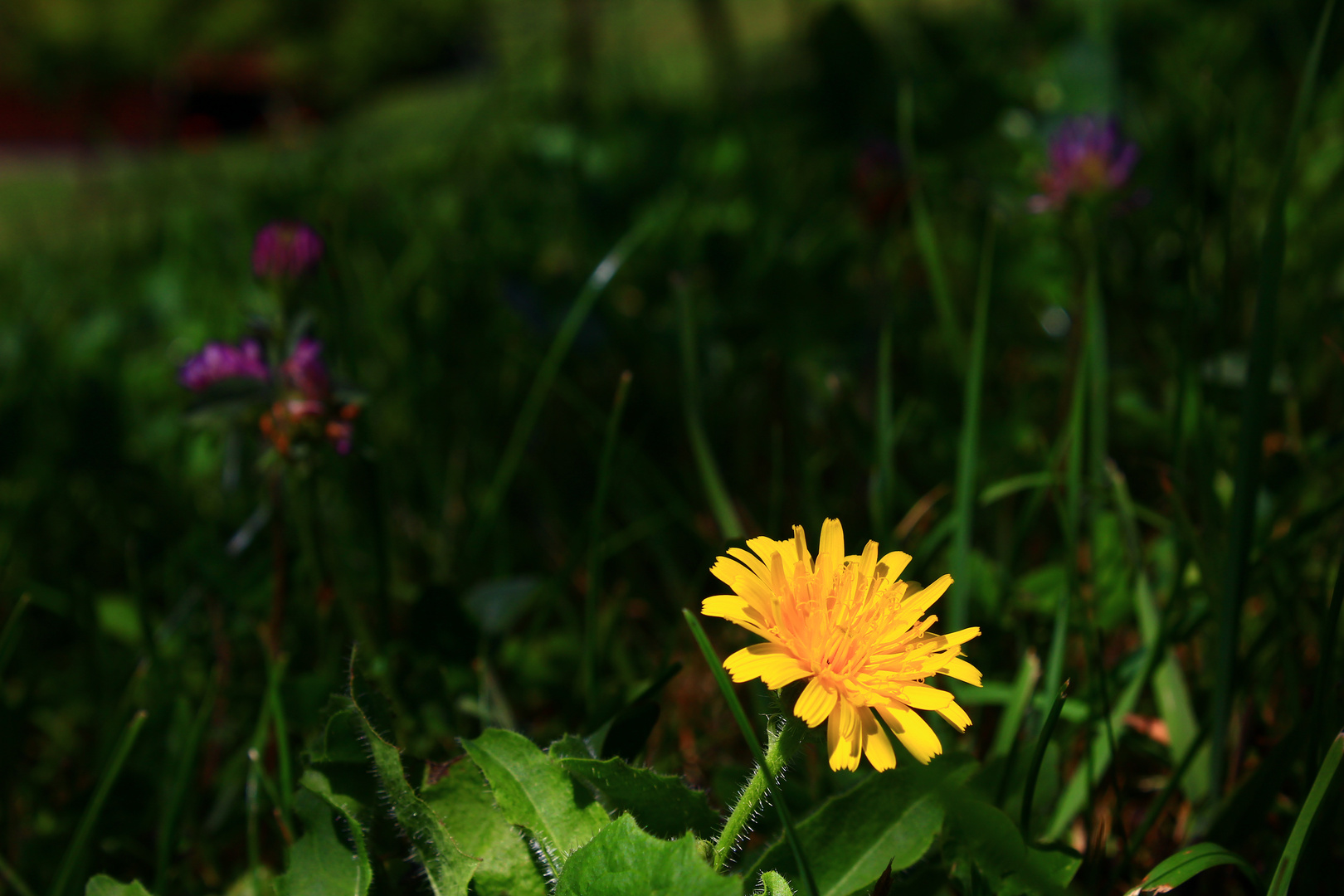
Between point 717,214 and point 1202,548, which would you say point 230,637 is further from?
point 717,214

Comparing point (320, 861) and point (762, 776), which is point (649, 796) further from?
point (320, 861)

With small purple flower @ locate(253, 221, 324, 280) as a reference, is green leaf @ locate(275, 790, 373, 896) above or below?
below

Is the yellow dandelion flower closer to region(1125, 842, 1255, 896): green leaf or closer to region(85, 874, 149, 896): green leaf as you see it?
region(1125, 842, 1255, 896): green leaf

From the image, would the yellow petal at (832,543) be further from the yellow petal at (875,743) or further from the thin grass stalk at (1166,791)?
the thin grass stalk at (1166,791)

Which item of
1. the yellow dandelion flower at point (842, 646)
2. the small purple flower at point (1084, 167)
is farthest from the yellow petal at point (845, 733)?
the small purple flower at point (1084, 167)

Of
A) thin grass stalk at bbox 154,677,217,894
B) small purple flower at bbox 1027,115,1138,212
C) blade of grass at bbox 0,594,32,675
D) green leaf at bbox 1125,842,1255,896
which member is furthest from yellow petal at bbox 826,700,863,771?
small purple flower at bbox 1027,115,1138,212

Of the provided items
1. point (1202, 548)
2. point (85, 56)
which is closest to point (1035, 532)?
point (1202, 548)
